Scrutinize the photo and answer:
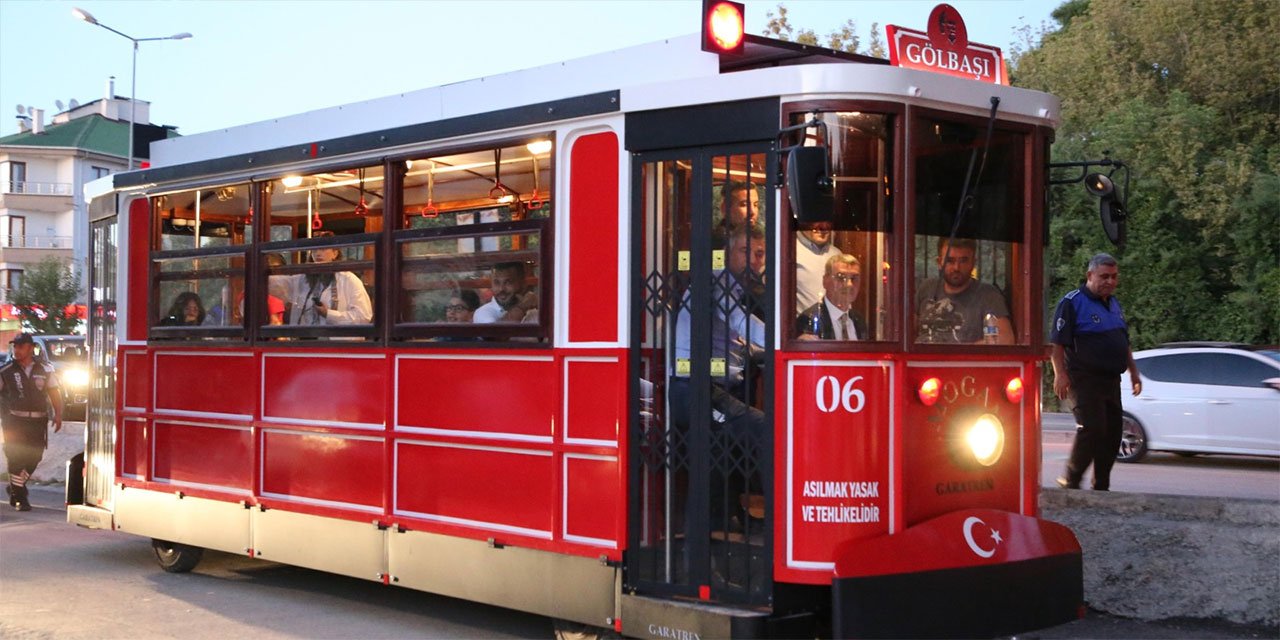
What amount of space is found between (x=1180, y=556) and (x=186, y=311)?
6.61 m

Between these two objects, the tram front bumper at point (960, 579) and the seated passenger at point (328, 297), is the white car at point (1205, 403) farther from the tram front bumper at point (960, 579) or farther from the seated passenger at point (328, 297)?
the seated passenger at point (328, 297)

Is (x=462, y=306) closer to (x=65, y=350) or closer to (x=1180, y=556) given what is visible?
(x=1180, y=556)

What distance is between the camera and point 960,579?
5719 mm

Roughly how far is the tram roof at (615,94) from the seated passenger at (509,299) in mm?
767

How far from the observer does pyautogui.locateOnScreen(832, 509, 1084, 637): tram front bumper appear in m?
5.54

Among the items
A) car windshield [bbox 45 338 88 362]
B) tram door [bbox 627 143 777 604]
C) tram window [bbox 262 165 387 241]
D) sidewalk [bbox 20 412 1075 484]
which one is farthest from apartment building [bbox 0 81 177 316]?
tram door [bbox 627 143 777 604]

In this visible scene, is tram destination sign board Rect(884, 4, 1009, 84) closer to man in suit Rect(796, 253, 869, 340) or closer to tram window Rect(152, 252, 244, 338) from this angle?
man in suit Rect(796, 253, 869, 340)

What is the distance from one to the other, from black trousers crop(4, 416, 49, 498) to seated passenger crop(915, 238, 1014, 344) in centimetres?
1027

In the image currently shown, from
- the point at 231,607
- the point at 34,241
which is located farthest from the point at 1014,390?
the point at 34,241

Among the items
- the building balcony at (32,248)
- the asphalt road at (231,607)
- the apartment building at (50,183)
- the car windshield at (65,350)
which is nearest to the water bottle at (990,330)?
the asphalt road at (231,607)

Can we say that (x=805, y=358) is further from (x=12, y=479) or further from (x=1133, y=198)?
(x=1133, y=198)

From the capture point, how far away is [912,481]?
589 cm

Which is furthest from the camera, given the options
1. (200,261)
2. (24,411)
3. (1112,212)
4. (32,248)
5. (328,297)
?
(32,248)

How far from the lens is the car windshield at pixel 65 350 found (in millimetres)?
25422
